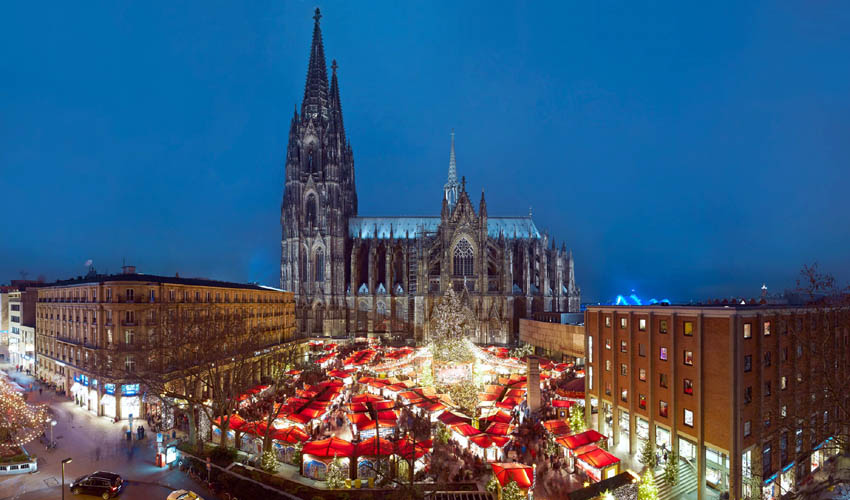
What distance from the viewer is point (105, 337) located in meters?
35.6

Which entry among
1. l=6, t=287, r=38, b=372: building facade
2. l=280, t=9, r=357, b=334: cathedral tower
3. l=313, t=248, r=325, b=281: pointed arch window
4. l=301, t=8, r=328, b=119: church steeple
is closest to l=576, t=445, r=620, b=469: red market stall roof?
l=280, t=9, r=357, b=334: cathedral tower

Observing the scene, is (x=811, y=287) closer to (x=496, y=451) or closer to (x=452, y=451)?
(x=496, y=451)

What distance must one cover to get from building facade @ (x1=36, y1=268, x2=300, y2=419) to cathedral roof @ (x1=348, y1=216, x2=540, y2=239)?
36.7 meters

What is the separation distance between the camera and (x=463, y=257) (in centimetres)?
7350

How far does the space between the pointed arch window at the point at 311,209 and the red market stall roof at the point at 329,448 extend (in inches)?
2220

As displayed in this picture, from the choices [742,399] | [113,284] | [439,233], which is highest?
[439,233]

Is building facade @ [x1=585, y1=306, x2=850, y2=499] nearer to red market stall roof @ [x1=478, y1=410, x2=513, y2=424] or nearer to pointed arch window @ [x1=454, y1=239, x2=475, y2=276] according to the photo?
red market stall roof @ [x1=478, y1=410, x2=513, y2=424]

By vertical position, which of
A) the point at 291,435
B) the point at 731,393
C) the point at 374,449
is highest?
the point at 731,393

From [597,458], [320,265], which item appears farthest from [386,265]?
[597,458]

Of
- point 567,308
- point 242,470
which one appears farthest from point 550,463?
point 567,308

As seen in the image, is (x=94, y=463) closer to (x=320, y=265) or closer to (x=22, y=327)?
(x=22, y=327)

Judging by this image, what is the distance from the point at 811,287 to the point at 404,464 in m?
23.4

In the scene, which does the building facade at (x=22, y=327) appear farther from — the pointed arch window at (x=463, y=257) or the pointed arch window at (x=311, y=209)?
the pointed arch window at (x=463, y=257)

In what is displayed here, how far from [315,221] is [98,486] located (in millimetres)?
57699
